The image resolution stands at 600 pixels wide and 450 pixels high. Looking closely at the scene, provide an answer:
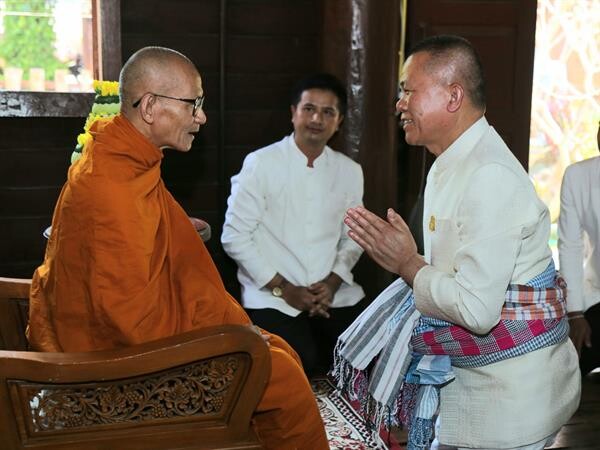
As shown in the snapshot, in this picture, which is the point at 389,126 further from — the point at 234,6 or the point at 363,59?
the point at 234,6

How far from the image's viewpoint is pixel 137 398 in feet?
7.43

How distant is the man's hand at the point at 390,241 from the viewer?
2.22 m

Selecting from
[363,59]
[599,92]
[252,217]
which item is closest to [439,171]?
[252,217]

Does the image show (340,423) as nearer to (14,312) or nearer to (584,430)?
(584,430)

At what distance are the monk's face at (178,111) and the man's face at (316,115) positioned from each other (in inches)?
58.3

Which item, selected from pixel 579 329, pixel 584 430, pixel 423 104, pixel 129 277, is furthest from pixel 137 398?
pixel 579 329

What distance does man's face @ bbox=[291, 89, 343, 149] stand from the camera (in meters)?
4.05

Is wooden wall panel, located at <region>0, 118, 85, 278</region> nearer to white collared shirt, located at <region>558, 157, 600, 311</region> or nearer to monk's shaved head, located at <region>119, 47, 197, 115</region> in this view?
monk's shaved head, located at <region>119, 47, 197, 115</region>

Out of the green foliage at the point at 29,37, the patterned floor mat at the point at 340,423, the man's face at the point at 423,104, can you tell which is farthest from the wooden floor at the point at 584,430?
the green foliage at the point at 29,37

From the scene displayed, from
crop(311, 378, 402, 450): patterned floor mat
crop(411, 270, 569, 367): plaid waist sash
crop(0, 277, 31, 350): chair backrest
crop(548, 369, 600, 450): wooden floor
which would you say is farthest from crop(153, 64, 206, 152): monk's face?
crop(548, 369, 600, 450): wooden floor

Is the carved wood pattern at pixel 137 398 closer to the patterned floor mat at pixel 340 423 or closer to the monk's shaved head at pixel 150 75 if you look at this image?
the monk's shaved head at pixel 150 75

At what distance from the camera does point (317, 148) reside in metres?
4.17

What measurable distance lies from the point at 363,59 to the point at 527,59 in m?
1.14

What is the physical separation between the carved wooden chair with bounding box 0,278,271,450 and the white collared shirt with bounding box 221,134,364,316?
1706mm
